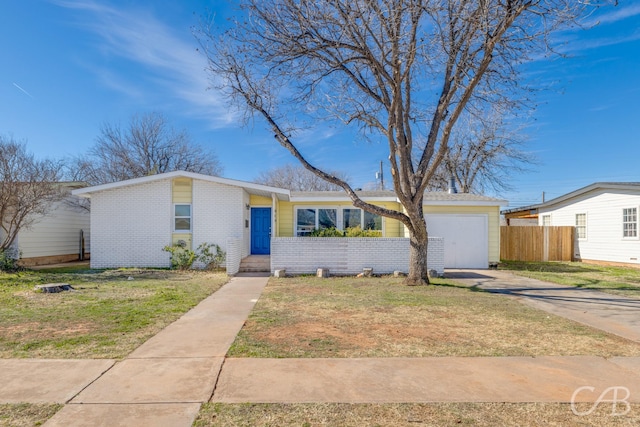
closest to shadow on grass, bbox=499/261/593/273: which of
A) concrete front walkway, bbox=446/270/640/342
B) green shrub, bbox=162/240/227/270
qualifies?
concrete front walkway, bbox=446/270/640/342

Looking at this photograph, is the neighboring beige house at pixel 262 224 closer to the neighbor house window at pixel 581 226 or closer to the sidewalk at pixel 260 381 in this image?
the neighbor house window at pixel 581 226

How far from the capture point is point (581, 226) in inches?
697

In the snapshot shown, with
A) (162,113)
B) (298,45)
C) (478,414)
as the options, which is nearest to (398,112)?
(298,45)

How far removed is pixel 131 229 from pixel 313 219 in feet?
23.3

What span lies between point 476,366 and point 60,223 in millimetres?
18502

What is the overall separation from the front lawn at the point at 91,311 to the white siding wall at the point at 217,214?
2422 mm

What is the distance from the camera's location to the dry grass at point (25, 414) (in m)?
2.64

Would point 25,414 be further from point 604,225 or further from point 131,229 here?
point 604,225

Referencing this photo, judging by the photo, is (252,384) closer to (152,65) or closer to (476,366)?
(476,366)

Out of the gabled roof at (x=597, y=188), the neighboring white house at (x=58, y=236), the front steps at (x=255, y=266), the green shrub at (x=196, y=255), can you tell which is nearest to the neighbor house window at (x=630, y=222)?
the gabled roof at (x=597, y=188)

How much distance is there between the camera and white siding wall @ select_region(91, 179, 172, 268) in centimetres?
1355

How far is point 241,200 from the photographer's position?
44.1 ft

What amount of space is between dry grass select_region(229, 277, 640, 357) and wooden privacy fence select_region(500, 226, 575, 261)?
11.4m

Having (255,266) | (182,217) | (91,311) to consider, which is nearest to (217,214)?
(182,217)
